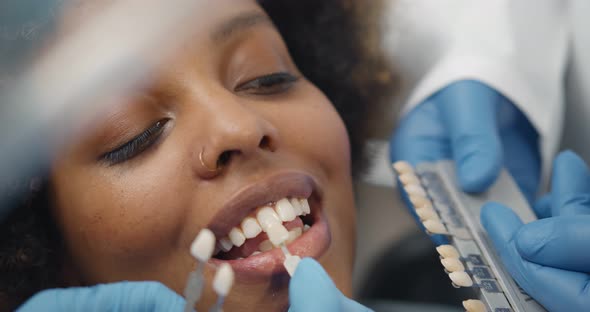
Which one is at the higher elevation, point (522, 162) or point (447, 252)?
point (447, 252)

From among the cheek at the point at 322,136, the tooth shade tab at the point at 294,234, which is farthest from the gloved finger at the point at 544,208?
the tooth shade tab at the point at 294,234

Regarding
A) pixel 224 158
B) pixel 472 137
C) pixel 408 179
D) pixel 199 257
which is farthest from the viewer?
pixel 472 137

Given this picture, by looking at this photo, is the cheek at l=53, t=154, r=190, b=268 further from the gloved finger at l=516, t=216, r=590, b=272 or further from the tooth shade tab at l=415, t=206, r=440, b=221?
the gloved finger at l=516, t=216, r=590, b=272

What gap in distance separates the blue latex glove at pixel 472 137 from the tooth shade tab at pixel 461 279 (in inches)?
8.6

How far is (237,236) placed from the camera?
904mm

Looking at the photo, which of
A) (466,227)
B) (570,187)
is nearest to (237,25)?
(466,227)

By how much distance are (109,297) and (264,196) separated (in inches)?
11.0

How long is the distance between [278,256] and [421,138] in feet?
2.15

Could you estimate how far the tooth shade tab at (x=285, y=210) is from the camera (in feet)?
2.99

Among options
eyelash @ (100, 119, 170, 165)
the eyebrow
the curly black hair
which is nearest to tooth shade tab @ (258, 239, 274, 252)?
eyelash @ (100, 119, 170, 165)

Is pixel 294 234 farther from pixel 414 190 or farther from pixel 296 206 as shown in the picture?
pixel 414 190

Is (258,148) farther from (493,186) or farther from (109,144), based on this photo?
(493,186)

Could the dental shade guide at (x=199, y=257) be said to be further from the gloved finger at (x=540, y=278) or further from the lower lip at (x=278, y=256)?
the gloved finger at (x=540, y=278)

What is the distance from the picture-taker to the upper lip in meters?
0.88
